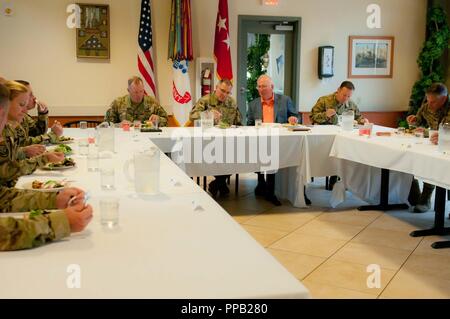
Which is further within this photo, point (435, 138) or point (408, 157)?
point (435, 138)

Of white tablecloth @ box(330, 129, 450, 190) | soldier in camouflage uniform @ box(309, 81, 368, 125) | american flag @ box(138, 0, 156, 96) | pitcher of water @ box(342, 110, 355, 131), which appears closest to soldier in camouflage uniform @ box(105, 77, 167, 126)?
american flag @ box(138, 0, 156, 96)

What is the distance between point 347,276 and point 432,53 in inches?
230

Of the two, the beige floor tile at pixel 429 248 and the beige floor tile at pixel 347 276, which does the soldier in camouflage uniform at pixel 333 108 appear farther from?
the beige floor tile at pixel 347 276

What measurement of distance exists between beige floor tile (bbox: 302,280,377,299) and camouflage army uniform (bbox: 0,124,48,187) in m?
1.65

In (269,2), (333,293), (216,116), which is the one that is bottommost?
(333,293)

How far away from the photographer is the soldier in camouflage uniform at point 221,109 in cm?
546

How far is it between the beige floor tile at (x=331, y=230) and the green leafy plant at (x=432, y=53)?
4513mm

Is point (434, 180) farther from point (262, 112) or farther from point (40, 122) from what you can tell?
point (40, 122)

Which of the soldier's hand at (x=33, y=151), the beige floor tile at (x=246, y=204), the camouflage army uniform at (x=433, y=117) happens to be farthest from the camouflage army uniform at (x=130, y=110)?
the camouflage army uniform at (x=433, y=117)

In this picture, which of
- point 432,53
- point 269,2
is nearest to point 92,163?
point 269,2

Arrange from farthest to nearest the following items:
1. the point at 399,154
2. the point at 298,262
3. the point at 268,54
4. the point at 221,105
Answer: the point at 268,54
the point at 221,105
the point at 399,154
the point at 298,262

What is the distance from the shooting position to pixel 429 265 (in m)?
3.43

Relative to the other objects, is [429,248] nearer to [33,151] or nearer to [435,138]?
[435,138]

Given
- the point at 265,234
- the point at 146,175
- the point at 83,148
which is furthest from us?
the point at 265,234
